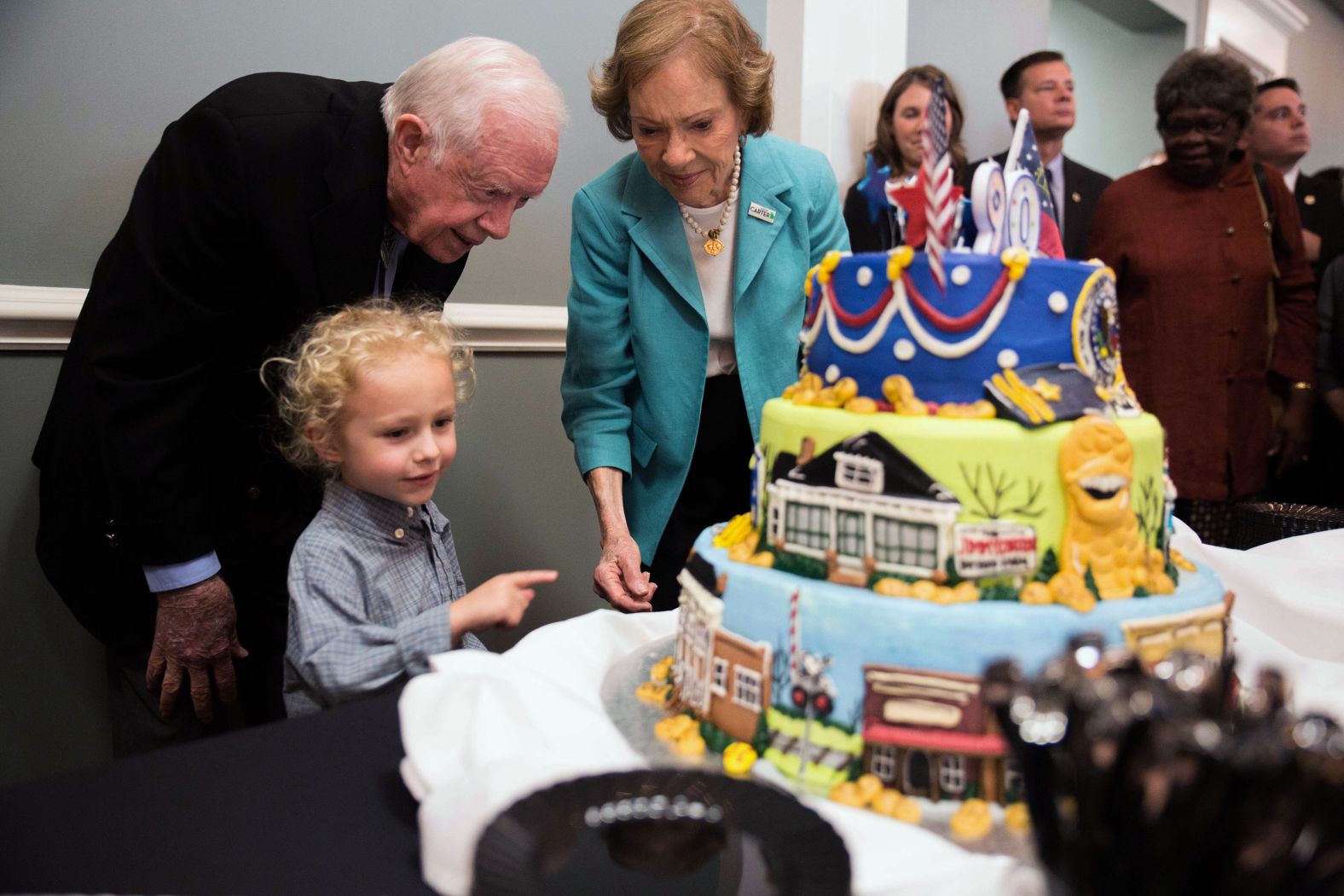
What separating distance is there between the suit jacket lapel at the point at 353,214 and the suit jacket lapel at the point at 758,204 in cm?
74

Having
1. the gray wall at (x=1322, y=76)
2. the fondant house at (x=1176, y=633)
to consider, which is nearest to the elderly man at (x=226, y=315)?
the fondant house at (x=1176, y=633)

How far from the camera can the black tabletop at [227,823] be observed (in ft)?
3.15

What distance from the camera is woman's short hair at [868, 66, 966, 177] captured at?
3678mm

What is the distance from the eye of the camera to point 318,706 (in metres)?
1.57

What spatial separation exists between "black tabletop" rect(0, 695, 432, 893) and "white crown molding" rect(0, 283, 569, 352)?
4.75 feet

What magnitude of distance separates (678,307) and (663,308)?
0.03m

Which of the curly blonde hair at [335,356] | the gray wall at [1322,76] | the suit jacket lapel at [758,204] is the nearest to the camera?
the curly blonde hair at [335,356]

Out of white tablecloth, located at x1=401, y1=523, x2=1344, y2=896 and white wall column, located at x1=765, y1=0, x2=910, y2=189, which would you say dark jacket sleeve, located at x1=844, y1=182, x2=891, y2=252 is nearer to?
white wall column, located at x1=765, y1=0, x2=910, y2=189

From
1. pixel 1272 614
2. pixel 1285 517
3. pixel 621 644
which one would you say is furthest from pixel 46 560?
pixel 1285 517

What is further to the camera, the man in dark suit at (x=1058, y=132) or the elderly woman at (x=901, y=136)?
the man in dark suit at (x=1058, y=132)

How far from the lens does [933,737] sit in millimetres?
1177

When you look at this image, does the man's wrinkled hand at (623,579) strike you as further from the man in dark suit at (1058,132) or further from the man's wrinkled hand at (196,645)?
the man in dark suit at (1058,132)

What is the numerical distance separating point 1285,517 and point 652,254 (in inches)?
73.8

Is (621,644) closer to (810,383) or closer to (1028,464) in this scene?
(810,383)
